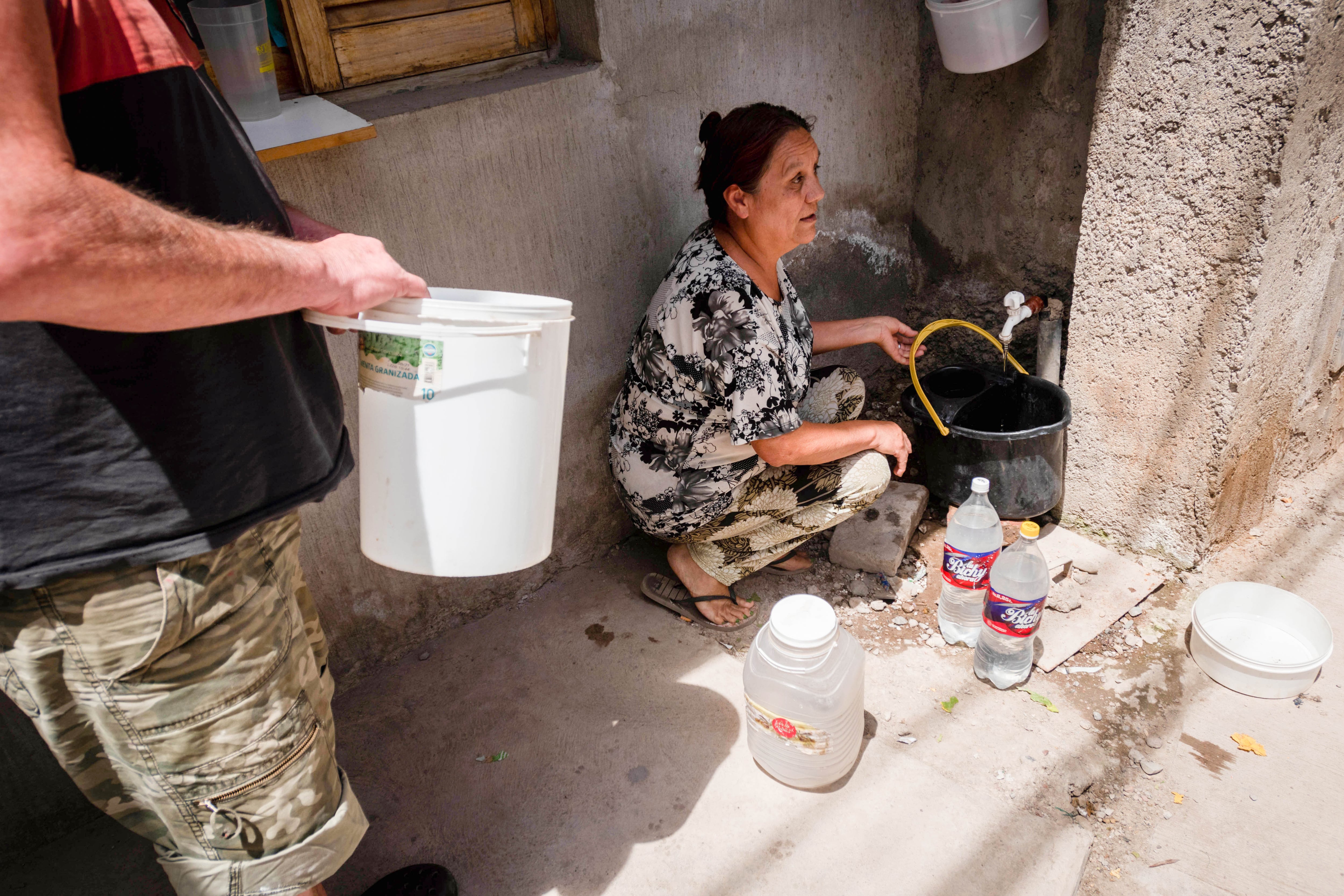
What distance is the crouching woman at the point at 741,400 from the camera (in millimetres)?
2398

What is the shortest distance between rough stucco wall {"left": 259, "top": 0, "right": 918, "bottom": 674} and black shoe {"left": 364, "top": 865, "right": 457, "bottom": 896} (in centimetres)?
78

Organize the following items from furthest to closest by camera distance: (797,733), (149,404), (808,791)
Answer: (808,791) → (797,733) → (149,404)

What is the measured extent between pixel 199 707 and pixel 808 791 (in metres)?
1.55

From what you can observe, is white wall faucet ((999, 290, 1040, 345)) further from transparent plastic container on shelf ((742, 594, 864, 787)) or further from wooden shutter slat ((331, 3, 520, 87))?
wooden shutter slat ((331, 3, 520, 87))

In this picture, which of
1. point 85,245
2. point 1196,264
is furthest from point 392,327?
point 1196,264

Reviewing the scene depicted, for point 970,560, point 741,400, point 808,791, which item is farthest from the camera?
point 970,560

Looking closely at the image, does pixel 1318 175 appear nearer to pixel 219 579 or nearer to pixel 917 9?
pixel 917 9

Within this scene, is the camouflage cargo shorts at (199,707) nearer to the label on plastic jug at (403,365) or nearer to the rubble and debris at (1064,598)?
the label on plastic jug at (403,365)

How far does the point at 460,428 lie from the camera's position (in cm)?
151

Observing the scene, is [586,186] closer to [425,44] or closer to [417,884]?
[425,44]

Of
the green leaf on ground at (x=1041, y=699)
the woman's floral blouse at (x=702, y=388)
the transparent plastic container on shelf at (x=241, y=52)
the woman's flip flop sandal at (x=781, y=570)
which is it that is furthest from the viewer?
the woman's flip flop sandal at (x=781, y=570)

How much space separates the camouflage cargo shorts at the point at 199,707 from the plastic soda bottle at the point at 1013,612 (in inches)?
69.8

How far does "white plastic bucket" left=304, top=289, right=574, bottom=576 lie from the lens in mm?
1416

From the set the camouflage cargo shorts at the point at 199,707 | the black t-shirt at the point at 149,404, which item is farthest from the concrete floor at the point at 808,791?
the black t-shirt at the point at 149,404
